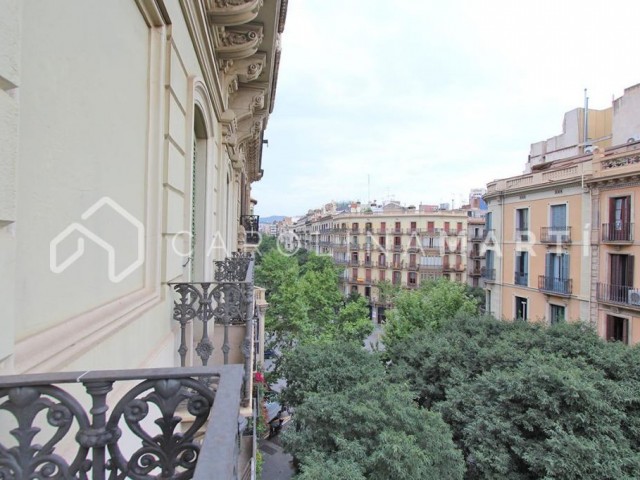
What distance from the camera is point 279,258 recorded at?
25.4 metres

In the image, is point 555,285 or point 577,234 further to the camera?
point 555,285

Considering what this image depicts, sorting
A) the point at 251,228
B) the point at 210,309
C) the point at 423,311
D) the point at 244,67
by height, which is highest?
the point at 244,67

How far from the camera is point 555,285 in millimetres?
17438

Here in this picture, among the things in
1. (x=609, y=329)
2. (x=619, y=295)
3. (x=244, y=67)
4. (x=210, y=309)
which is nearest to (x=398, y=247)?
(x=609, y=329)

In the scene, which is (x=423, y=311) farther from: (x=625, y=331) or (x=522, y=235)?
(x=625, y=331)

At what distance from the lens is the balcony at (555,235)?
55.1 ft

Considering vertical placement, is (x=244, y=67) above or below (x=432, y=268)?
above

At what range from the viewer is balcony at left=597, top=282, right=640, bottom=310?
→ 13.9 metres

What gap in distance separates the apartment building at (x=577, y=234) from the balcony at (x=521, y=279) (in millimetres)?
54

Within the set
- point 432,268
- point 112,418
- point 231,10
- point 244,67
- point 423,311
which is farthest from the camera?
point 432,268

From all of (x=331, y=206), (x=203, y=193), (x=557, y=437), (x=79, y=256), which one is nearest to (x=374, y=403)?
(x=557, y=437)

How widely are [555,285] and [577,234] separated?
267cm

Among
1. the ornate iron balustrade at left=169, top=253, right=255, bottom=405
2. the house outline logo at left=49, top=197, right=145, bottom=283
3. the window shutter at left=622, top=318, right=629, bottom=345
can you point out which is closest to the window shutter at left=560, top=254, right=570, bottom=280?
the window shutter at left=622, top=318, right=629, bottom=345

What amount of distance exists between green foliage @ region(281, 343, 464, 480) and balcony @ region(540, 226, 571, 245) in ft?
42.3
